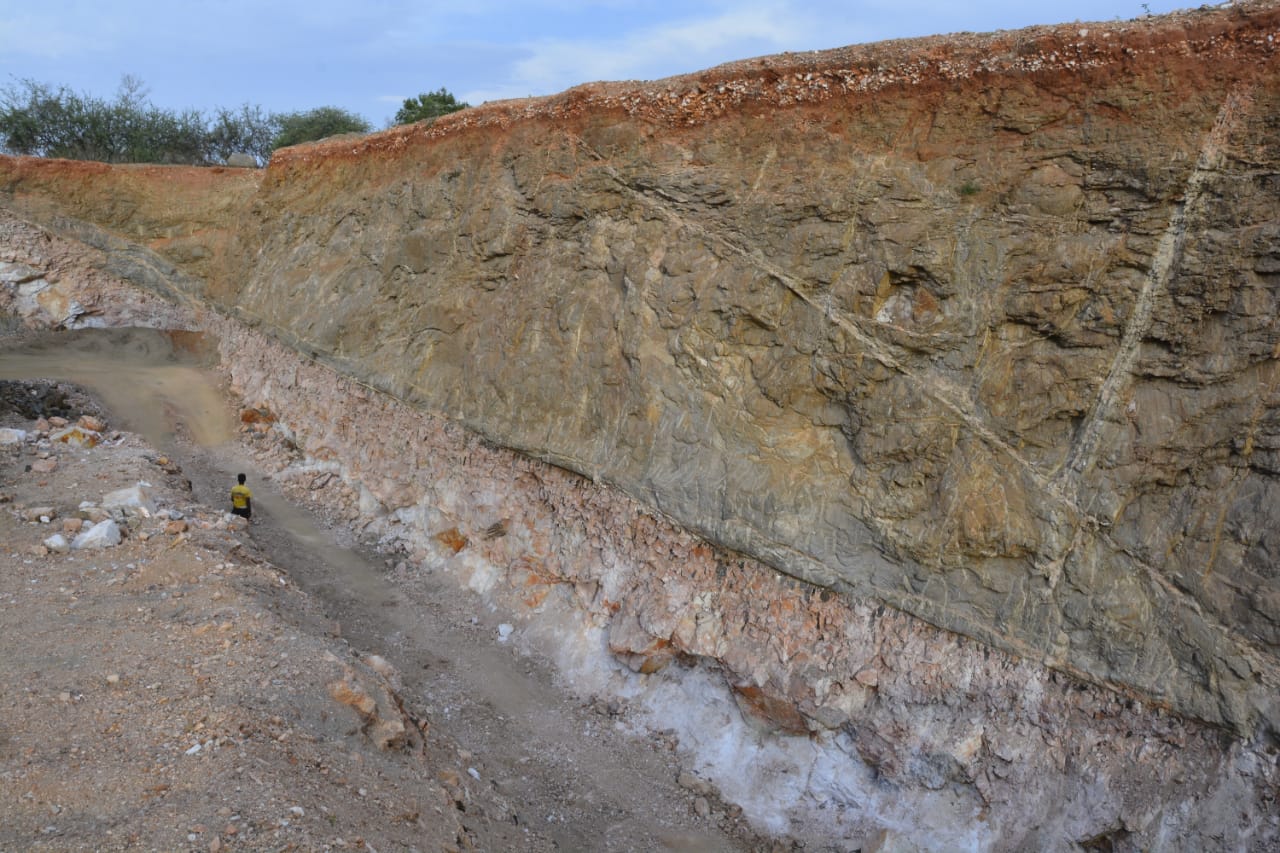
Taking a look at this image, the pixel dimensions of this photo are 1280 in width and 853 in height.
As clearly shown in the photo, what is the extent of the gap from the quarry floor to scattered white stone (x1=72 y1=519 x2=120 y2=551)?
12 centimetres

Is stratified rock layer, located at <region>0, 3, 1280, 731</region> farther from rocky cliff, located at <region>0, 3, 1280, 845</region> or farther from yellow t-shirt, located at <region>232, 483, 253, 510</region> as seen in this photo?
yellow t-shirt, located at <region>232, 483, 253, 510</region>

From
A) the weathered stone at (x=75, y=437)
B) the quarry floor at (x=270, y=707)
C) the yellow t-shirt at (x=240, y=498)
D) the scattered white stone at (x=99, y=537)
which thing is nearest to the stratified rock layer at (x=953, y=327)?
the quarry floor at (x=270, y=707)

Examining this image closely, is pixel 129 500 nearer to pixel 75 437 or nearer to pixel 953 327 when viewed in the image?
pixel 75 437

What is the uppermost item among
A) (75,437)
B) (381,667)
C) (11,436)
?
(11,436)

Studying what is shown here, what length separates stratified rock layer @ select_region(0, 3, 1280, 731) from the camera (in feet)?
23.3

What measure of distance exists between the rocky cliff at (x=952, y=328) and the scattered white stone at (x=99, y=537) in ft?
14.8

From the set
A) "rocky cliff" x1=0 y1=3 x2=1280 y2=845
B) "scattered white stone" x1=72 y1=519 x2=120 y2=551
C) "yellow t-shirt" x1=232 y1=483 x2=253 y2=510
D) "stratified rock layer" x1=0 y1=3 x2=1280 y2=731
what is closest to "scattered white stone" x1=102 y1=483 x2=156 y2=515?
"scattered white stone" x1=72 y1=519 x2=120 y2=551

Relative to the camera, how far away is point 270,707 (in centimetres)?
690

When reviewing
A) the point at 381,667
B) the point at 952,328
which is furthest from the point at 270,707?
the point at 952,328

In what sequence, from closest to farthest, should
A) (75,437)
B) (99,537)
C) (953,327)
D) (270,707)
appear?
(270,707), (953,327), (99,537), (75,437)

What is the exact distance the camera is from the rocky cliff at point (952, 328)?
711 cm

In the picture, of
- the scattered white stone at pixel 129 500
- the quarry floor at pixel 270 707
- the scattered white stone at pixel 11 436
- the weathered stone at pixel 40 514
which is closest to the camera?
the quarry floor at pixel 270 707

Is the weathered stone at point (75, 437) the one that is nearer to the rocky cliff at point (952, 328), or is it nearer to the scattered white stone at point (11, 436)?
the scattered white stone at point (11, 436)

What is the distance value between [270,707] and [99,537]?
4269 mm
